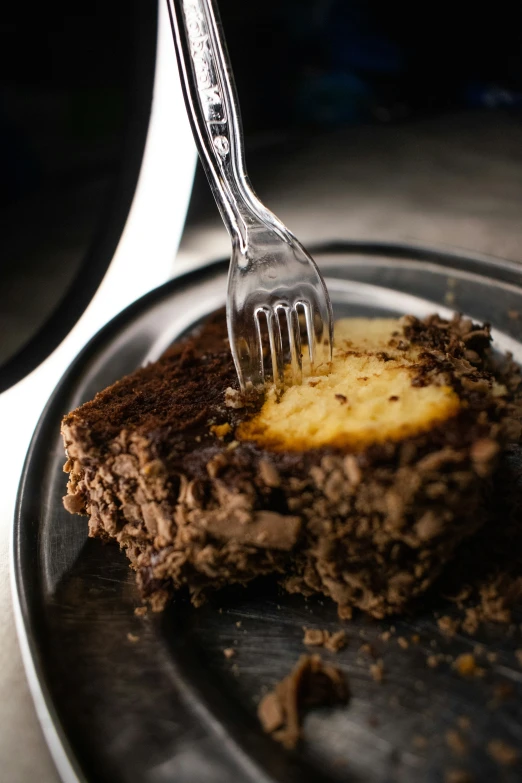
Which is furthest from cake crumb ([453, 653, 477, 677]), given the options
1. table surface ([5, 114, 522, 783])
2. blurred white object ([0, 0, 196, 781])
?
table surface ([5, 114, 522, 783])

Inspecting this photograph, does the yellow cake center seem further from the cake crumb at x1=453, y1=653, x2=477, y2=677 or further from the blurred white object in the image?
the blurred white object

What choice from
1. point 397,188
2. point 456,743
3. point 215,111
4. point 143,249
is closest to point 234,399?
point 215,111

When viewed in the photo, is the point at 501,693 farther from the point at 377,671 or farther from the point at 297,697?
the point at 297,697

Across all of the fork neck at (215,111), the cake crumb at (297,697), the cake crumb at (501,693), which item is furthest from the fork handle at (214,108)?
the cake crumb at (501,693)

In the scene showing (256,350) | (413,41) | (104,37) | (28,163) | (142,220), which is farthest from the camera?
(413,41)

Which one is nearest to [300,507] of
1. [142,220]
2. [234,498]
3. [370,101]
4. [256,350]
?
[234,498]

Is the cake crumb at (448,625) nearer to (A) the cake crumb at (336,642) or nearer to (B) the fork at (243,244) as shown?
(A) the cake crumb at (336,642)

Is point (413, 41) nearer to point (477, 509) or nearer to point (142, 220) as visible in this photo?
point (142, 220)
